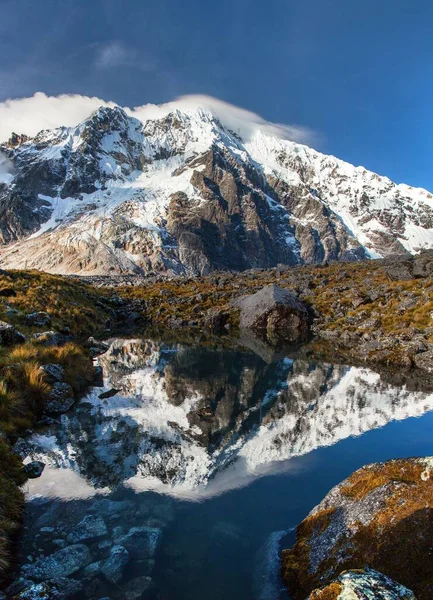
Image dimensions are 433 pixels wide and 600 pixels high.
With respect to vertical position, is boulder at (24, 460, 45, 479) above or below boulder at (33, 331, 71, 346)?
below

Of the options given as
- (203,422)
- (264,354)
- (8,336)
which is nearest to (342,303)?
(264,354)

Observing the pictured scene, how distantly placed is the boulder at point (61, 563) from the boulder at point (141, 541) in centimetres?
84

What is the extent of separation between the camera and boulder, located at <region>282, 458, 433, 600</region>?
A: 6.36 meters

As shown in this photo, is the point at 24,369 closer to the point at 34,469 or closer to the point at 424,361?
the point at 34,469

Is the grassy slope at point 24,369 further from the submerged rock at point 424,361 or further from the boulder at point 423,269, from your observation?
the boulder at point 423,269

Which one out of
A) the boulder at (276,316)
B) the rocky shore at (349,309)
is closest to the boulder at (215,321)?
the rocky shore at (349,309)

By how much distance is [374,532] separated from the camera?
273 inches

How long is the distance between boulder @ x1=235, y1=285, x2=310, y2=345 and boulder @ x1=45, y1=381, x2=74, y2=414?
27.8m

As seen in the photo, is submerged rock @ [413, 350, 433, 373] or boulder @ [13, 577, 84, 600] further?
submerged rock @ [413, 350, 433, 373]

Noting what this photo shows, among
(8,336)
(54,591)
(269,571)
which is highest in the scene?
(8,336)

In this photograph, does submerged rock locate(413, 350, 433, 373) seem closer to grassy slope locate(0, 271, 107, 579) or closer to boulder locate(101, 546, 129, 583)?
grassy slope locate(0, 271, 107, 579)

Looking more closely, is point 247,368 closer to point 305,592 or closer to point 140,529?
point 140,529

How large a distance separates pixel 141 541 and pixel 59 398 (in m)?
10.3

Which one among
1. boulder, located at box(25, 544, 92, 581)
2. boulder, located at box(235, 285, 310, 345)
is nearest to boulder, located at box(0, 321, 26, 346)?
boulder, located at box(25, 544, 92, 581)
